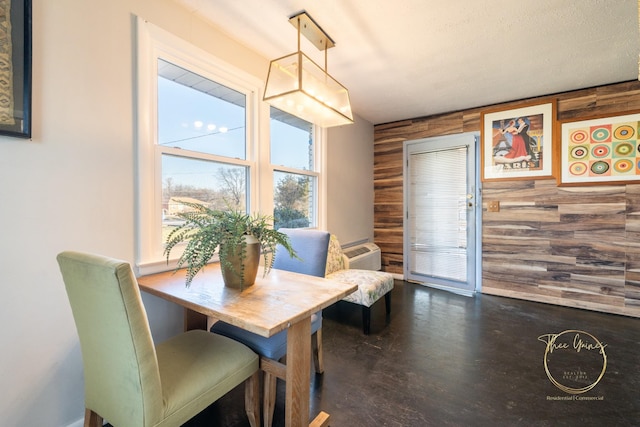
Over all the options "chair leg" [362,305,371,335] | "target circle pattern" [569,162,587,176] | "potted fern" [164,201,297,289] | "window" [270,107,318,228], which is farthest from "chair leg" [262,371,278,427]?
"target circle pattern" [569,162,587,176]

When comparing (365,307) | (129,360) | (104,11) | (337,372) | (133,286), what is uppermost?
(104,11)

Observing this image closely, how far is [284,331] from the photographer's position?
1.46 metres

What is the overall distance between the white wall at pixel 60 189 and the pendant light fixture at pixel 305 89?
31.3 inches

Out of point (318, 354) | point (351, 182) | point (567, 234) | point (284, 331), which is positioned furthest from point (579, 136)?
point (284, 331)

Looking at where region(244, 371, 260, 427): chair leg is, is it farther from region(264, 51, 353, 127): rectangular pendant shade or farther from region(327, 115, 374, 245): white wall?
region(327, 115, 374, 245): white wall

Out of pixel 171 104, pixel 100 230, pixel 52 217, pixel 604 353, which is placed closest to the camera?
pixel 52 217

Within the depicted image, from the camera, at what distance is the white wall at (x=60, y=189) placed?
117 centimetres

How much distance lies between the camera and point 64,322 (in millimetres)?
1312

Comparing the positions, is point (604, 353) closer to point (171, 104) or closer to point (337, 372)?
point (337, 372)

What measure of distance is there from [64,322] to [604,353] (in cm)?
350

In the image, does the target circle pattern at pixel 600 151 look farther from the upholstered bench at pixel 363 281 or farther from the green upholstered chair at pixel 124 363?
the green upholstered chair at pixel 124 363

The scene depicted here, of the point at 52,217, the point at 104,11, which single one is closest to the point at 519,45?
the point at 104,11

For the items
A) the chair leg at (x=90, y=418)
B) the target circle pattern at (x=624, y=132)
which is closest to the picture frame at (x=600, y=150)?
the target circle pattern at (x=624, y=132)

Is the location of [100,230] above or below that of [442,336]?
above
